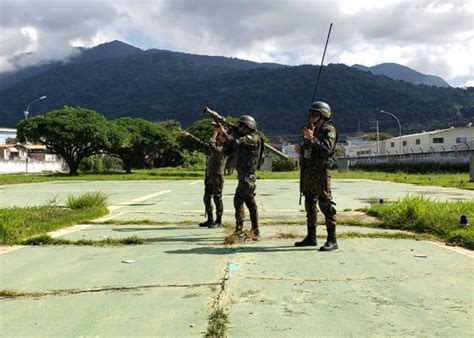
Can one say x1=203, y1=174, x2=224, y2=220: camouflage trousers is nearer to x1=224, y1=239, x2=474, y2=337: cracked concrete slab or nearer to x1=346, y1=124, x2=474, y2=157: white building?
x1=224, y1=239, x2=474, y2=337: cracked concrete slab

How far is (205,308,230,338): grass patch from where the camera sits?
331cm

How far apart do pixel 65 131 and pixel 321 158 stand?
3368 cm

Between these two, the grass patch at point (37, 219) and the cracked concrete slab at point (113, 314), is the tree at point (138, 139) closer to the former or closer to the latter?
the grass patch at point (37, 219)

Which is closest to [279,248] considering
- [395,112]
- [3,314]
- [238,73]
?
[3,314]

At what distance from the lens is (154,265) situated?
544cm

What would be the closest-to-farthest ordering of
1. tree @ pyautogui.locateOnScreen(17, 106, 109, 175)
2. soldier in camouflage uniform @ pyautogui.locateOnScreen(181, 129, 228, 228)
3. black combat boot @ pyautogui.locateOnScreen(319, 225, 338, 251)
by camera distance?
black combat boot @ pyautogui.locateOnScreen(319, 225, 338, 251), soldier in camouflage uniform @ pyautogui.locateOnScreen(181, 129, 228, 228), tree @ pyautogui.locateOnScreen(17, 106, 109, 175)

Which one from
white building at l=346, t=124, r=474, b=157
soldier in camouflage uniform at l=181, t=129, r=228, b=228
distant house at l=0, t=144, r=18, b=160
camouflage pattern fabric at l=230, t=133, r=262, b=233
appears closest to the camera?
camouflage pattern fabric at l=230, t=133, r=262, b=233

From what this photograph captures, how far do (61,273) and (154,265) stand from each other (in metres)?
0.92

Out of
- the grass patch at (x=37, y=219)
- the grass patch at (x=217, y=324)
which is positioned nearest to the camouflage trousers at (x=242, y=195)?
the grass patch at (x=37, y=219)

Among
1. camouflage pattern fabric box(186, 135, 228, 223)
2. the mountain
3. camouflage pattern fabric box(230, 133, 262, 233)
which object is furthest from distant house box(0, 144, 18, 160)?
camouflage pattern fabric box(230, 133, 262, 233)

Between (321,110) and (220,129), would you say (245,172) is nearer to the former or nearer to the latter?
(220,129)

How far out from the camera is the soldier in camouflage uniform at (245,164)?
7.03 metres

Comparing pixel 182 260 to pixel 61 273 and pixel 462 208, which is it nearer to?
pixel 61 273

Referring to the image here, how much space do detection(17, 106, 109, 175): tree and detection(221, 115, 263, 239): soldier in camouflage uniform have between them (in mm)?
31919
